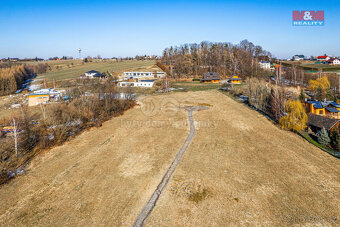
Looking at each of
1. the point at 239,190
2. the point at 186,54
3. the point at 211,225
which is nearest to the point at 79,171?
the point at 211,225

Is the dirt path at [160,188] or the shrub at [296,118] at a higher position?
the shrub at [296,118]

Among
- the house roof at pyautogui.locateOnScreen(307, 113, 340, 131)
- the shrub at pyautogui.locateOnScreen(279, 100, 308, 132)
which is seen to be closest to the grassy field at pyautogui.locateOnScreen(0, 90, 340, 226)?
the shrub at pyautogui.locateOnScreen(279, 100, 308, 132)

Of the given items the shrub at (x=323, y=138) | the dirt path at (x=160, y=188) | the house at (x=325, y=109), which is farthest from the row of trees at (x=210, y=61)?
the dirt path at (x=160, y=188)

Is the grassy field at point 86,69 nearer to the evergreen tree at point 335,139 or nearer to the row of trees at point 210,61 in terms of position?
the row of trees at point 210,61

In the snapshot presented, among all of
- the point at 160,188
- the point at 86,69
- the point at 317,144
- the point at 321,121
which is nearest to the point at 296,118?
the point at 321,121

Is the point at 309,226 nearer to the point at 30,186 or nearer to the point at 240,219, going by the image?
the point at 240,219
